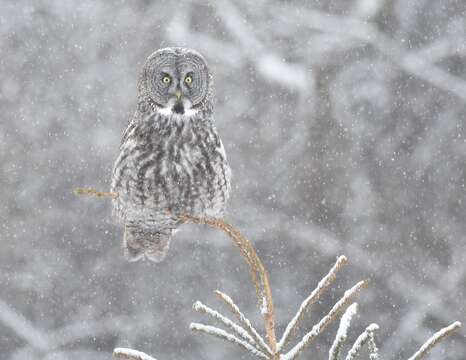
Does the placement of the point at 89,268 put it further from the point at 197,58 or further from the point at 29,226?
the point at 197,58

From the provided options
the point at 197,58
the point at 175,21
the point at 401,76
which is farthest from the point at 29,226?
the point at 197,58

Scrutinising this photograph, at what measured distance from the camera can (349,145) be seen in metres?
11.1

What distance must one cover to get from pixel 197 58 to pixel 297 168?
7948 millimetres

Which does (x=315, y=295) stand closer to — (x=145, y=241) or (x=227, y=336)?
(x=227, y=336)

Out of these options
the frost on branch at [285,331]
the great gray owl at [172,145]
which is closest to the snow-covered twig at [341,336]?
the frost on branch at [285,331]

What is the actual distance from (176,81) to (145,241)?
930 millimetres

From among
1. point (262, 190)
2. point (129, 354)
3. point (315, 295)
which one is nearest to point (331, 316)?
point (315, 295)

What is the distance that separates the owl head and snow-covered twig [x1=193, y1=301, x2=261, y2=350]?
187 centimetres

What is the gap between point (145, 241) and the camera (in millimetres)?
3785

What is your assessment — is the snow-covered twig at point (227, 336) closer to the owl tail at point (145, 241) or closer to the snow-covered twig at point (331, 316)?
the snow-covered twig at point (331, 316)

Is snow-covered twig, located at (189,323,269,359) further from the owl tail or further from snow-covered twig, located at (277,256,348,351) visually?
the owl tail

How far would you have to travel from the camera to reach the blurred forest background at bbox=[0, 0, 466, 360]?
10398mm

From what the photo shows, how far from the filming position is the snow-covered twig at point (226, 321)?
1347 millimetres

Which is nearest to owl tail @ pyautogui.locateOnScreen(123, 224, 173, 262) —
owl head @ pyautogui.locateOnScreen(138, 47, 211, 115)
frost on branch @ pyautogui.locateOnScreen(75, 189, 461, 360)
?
owl head @ pyautogui.locateOnScreen(138, 47, 211, 115)
